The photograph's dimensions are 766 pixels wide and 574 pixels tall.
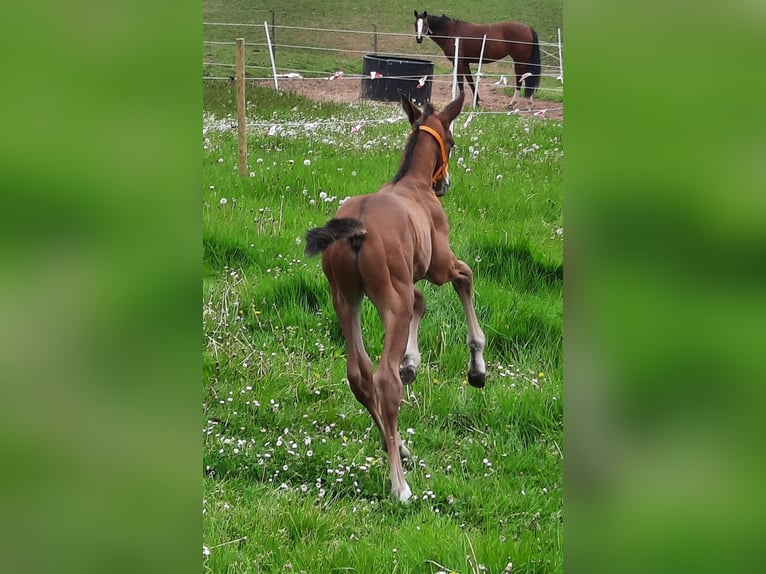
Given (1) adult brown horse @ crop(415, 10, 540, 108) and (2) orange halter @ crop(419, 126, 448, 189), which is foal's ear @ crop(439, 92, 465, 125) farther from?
(1) adult brown horse @ crop(415, 10, 540, 108)

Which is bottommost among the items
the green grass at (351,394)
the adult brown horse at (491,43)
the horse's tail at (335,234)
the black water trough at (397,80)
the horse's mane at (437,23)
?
the green grass at (351,394)

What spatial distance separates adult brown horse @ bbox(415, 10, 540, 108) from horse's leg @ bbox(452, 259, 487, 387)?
8.44ft

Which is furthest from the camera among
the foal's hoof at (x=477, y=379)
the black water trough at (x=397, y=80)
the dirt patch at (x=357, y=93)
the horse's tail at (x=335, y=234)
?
the black water trough at (x=397, y=80)

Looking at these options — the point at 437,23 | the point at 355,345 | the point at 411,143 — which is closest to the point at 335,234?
the point at 355,345

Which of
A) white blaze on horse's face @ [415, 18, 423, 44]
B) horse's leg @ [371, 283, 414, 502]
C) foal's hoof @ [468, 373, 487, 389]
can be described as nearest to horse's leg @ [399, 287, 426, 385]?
foal's hoof @ [468, 373, 487, 389]

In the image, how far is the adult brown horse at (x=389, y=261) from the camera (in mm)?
3119

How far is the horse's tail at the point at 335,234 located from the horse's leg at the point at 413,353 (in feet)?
2.36

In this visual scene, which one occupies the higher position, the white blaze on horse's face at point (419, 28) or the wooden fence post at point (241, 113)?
the white blaze on horse's face at point (419, 28)
